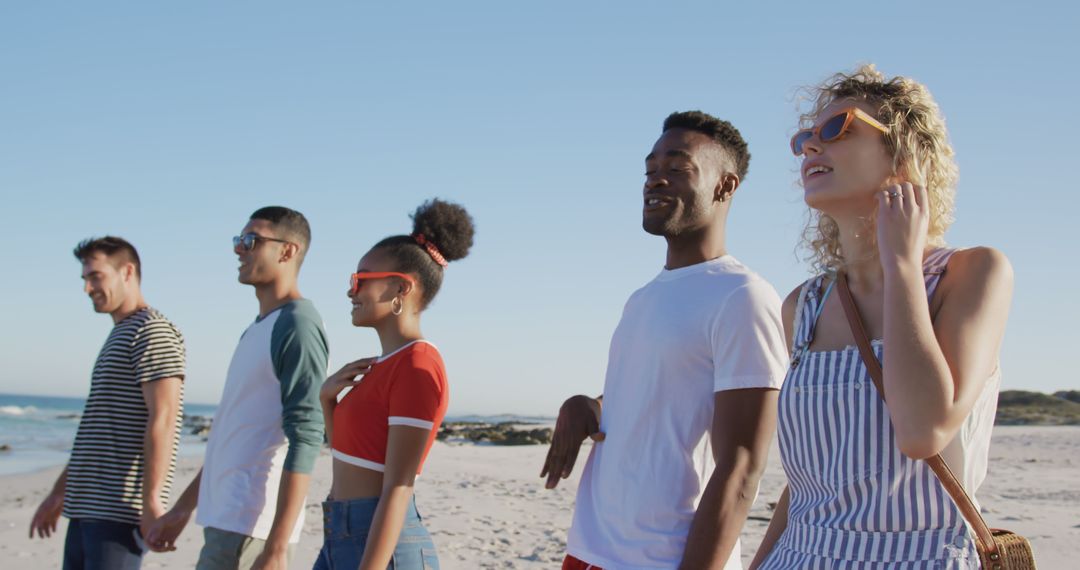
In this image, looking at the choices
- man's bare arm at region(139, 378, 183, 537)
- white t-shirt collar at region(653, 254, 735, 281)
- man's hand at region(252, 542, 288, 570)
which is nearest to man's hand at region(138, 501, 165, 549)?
man's bare arm at region(139, 378, 183, 537)

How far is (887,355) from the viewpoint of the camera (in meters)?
Result: 2.13

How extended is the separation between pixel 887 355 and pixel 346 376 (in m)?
Result: 2.38

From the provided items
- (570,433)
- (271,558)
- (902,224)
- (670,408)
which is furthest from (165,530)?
(902,224)

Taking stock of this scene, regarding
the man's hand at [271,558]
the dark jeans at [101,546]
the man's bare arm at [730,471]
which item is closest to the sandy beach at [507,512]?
the dark jeans at [101,546]

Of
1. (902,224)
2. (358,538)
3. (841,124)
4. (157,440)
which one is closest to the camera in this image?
Answer: (902,224)

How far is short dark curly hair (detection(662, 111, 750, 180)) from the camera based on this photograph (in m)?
3.44

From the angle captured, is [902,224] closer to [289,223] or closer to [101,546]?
[289,223]

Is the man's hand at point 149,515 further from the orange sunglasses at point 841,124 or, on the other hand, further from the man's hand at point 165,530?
the orange sunglasses at point 841,124

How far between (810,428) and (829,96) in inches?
38.3

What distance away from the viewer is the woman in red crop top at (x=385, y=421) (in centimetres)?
360

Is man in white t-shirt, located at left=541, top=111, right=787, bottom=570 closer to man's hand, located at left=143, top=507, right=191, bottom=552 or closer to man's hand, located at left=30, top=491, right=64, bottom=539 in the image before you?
man's hand, located at left=143, top=507, right=191, bottom=552

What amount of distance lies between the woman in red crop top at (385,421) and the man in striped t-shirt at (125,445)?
132 centimetres

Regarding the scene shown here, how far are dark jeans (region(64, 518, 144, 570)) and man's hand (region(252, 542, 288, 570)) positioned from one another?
105 centimetres

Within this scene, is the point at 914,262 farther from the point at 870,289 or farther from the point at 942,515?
the point at 942,515
